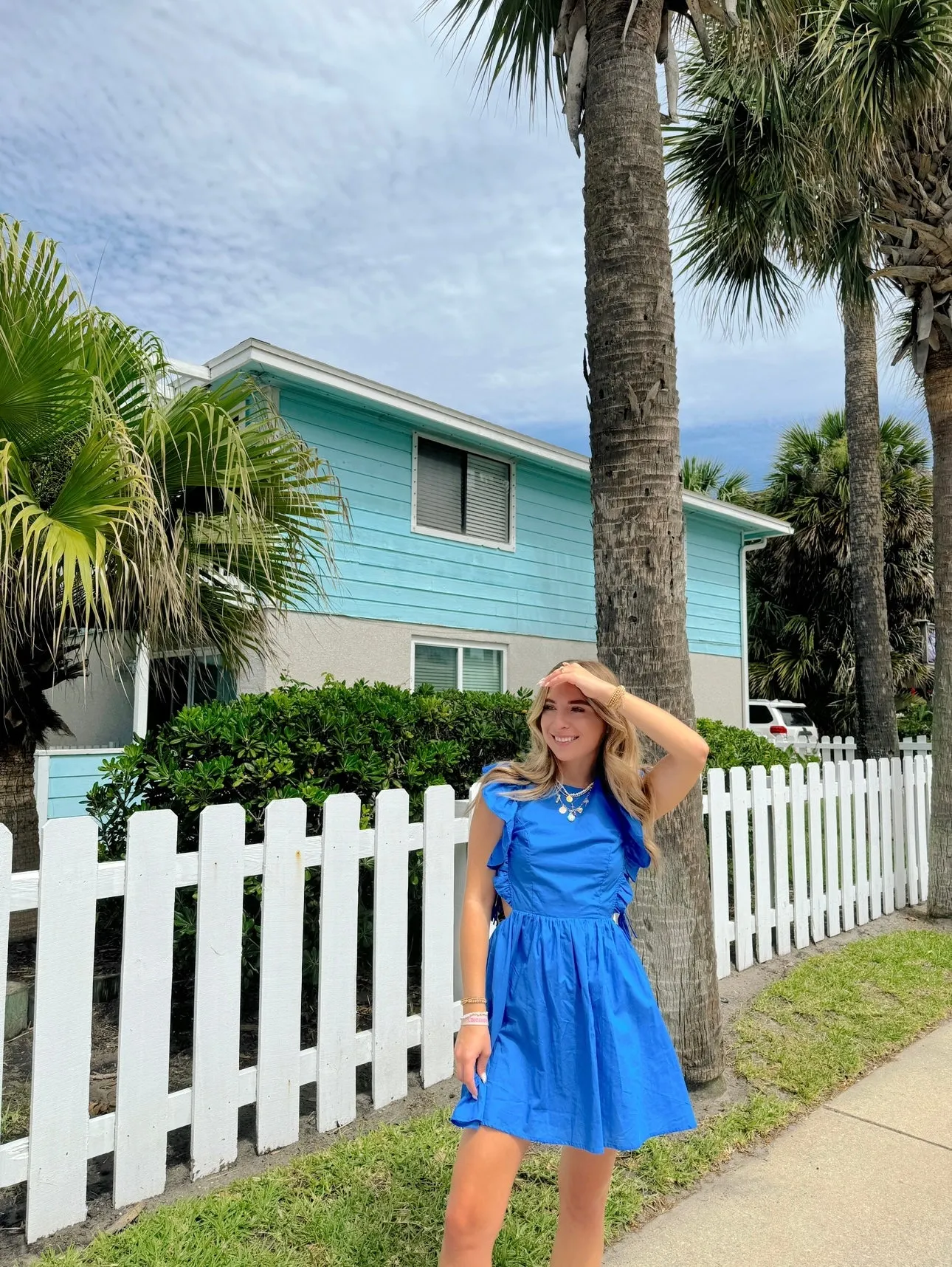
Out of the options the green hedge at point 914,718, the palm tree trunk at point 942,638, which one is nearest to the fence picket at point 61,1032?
the palm tree trunk at point 942,638

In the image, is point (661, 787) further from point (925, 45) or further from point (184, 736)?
point (925, 45)

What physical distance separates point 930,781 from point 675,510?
522cm

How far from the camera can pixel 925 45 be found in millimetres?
6898

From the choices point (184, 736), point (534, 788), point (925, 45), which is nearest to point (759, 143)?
point (925, 45)

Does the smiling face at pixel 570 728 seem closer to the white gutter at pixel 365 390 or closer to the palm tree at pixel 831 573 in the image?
the white gutter at pixel 365 390

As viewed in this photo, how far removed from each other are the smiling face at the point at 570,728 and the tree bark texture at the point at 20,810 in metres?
3.56

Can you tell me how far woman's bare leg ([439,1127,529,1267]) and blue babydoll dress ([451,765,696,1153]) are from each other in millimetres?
41

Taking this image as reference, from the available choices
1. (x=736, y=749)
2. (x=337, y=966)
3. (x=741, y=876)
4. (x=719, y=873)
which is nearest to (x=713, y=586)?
(x=736, y=749)

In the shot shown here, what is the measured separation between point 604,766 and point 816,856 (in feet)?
15.5

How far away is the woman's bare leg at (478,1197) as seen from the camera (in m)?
1.89

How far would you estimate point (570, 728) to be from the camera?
2232 mm

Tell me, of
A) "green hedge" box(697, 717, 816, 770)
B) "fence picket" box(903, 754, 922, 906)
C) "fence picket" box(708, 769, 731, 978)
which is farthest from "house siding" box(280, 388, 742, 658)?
"fence picket" box(708, 769, 731, 978)

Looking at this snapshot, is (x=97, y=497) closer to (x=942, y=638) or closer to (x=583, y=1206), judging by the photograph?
(x=583, y=1206)

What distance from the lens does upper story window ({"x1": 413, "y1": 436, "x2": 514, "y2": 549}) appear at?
35.2ft
